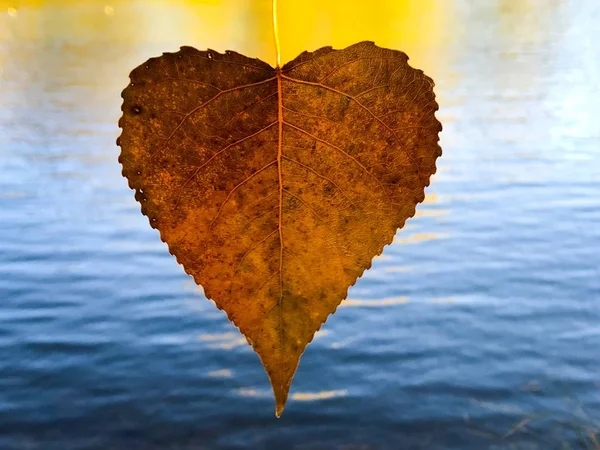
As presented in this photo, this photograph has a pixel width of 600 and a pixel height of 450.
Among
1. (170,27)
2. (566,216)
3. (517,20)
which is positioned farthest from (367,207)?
(517,20)

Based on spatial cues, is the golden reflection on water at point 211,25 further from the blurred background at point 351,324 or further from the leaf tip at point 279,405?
the leaf tip at point 279,405

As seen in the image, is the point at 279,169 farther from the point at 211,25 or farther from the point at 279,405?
the point at 211,25

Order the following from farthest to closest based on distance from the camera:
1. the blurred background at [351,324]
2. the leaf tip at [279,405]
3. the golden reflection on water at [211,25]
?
the golden reflection on water at [211,25], the blurred background at [351,324], the leaf tip at [279,405]

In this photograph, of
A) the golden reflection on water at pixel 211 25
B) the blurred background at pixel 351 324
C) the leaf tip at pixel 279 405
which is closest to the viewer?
the leaf tip at pixel 279 405

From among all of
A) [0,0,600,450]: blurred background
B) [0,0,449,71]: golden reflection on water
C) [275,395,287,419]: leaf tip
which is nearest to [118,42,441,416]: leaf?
[275,395,287,419]: leaf tip

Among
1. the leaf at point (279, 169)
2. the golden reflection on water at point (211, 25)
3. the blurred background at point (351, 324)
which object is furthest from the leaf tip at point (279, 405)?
the golden reflection on water at point (211, 25)

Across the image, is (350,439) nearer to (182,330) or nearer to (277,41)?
(182,330)

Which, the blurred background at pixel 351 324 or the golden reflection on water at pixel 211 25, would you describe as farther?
the golden reflection on water at pixel 211 25
